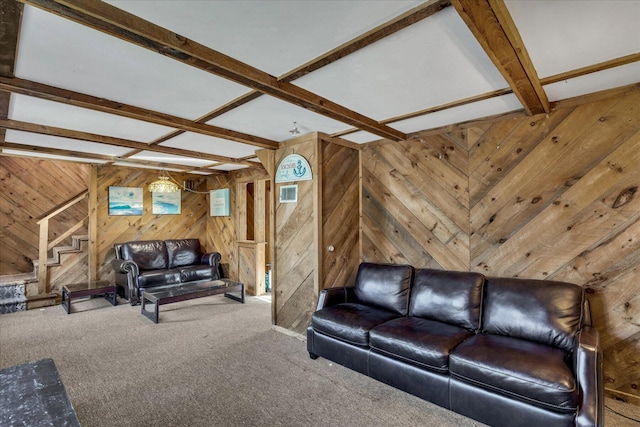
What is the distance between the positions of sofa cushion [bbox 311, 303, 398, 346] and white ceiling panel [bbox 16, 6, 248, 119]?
205 centimetres

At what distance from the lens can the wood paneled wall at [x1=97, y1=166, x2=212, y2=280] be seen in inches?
219

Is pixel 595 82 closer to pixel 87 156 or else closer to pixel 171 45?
pixel 171 45

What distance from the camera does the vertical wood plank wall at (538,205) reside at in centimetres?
232

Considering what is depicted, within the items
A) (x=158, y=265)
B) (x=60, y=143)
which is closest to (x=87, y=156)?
(x=60, y=143)

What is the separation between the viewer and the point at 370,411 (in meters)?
2.19

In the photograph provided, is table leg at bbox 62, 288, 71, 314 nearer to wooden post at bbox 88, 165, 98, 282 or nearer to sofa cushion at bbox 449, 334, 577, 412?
wooden post at bbox 88, 165, 98, 282

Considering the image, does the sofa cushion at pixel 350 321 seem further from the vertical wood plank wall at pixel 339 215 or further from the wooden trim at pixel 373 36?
the wooden trim at pixel 373 36

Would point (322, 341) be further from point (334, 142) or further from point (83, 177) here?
point (83, 177)

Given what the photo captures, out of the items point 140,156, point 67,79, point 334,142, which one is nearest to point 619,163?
point 334,142

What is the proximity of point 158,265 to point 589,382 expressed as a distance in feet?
19.2

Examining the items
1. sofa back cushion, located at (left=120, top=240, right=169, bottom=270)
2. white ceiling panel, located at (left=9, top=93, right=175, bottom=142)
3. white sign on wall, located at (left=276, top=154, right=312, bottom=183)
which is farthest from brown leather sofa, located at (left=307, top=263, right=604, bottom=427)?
sofa back cushion, located at (left=120, top=240, right=169, bottom=270)

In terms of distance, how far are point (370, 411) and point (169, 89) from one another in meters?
2.72

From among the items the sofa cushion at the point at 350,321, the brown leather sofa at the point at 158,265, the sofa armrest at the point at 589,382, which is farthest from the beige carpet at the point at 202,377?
the brown leather sofa at the point at 158,265

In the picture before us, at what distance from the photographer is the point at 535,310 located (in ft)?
7.62
